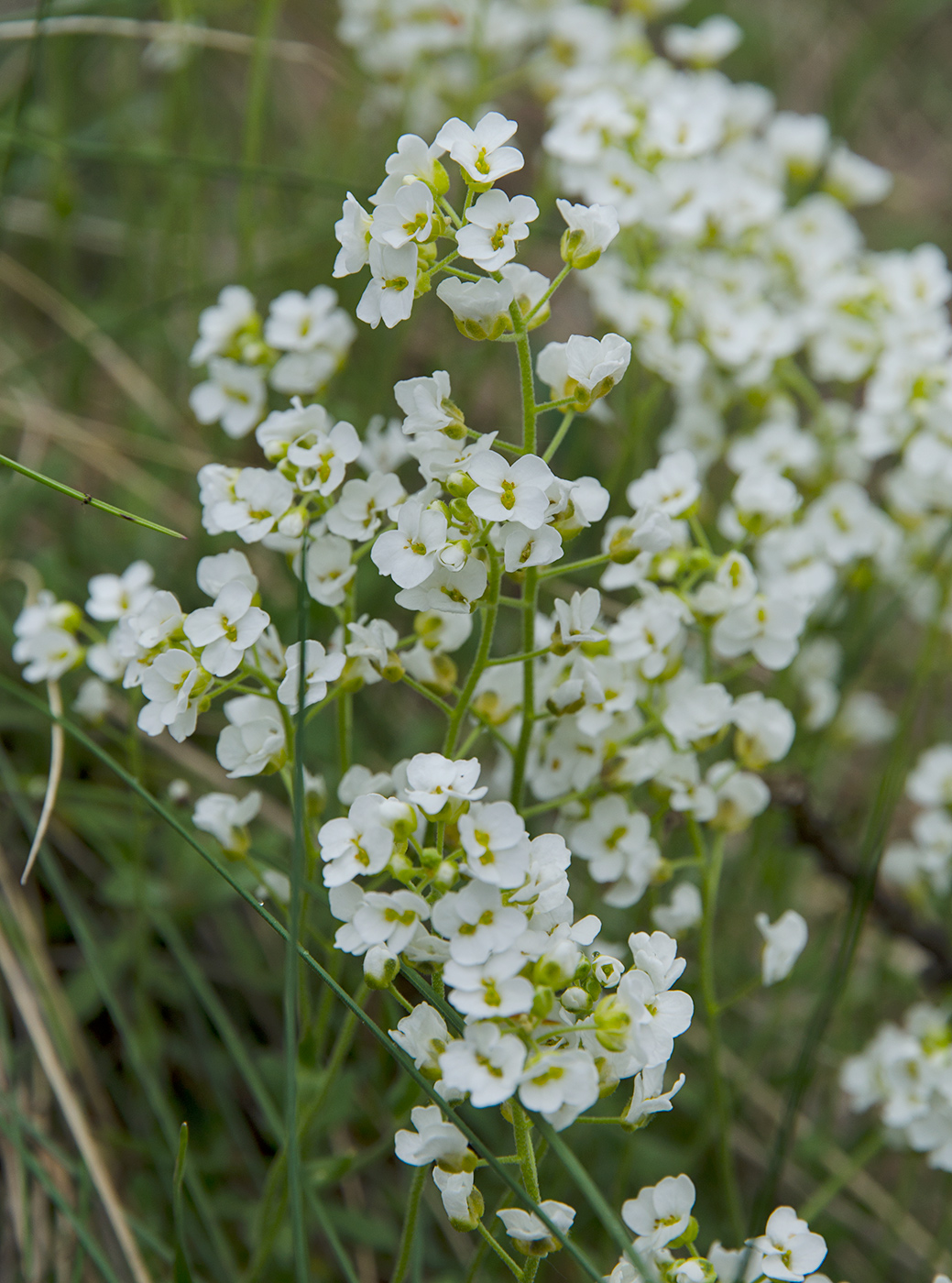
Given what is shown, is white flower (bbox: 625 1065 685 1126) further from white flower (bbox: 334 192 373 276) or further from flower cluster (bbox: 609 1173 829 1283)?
white flower (bbox: 334 192 373 276)

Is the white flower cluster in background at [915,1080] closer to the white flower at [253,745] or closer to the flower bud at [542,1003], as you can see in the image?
the flower bud at [542,1003]

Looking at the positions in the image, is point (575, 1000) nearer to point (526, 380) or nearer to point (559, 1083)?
point (559, 1083)

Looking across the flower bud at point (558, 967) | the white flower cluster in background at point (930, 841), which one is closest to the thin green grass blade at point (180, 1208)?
the flower bud at point (558, 967)

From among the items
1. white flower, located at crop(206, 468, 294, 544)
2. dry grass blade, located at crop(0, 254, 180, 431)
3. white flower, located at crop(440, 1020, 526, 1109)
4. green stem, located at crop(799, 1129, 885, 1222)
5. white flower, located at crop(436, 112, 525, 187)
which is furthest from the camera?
dry grass blade, located at crop(0, 254, 180, 431)

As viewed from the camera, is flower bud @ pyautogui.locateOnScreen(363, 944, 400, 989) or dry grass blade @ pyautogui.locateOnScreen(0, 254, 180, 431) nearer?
flower bud @ pyautogui.locateOnScreen(363, 944, 400, 989)

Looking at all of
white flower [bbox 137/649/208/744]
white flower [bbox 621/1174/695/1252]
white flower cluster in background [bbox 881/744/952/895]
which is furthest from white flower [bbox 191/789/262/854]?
white flower cluster in background [bbox 881/744/952/895]

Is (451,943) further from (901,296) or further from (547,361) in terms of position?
(901,296)
